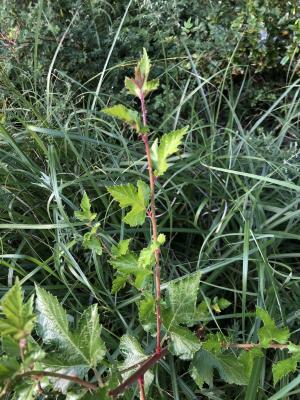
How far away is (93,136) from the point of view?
155cm

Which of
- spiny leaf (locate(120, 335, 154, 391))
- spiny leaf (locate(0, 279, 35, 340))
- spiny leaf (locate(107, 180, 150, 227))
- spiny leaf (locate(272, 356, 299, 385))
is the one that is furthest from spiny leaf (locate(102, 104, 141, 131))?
spiny leaf (locate(272, 356, 299, 385))

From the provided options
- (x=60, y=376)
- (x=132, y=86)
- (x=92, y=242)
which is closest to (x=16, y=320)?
(x=60, y=376)

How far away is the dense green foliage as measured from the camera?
29.6 inches

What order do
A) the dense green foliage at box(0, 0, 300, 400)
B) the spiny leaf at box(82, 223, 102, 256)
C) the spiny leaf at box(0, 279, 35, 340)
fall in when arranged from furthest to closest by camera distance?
the spiny leaf at box(82, 223, 102, 256) < the dense green foliage at box(0, 0, 300, 400) < the spiny leaf at box(0, 279, 35, 340)

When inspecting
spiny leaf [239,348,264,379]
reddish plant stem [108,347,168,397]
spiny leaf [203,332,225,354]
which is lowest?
spiny leaf [239,348,264,379]

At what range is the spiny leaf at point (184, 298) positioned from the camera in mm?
786

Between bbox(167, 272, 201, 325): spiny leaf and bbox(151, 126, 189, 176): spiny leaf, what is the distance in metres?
0.20

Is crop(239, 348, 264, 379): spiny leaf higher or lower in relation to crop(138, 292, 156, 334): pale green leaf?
lower

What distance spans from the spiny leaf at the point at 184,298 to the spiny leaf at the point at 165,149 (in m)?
0.20

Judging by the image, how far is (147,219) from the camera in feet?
4.32

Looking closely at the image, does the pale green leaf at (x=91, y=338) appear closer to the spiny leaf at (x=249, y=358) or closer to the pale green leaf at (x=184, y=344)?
the pale green leaf at (x=184, y=344)

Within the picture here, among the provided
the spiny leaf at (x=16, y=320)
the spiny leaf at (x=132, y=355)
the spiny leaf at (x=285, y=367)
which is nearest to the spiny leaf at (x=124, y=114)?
the spiny leaf at (x=16, y=320)

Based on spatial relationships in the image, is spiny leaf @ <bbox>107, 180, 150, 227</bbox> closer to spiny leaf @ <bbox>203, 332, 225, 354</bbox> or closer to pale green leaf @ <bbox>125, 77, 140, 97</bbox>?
pale green leaf @ <bbox>125, 77, 140, 97</bbox>

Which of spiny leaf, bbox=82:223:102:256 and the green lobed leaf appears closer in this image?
the green lobed leaf
